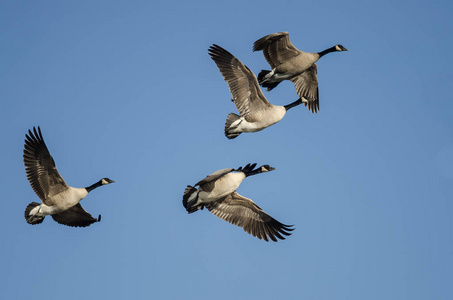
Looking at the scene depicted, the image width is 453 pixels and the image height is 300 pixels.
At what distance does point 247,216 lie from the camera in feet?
62.3

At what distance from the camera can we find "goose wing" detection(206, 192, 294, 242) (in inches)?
736

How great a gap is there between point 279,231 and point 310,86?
585 cm

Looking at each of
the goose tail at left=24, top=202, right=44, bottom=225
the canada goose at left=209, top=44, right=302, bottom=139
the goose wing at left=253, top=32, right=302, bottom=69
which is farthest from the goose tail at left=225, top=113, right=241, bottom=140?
the goose tail at left=24, top=202, right=44, bottom=225

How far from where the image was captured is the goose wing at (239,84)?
18.6m

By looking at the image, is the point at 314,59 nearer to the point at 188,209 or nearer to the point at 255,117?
the point at 255,117

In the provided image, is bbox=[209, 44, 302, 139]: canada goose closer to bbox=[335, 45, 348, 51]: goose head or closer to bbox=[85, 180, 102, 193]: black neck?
bbox=[335, 45, 348, 51]: goose head

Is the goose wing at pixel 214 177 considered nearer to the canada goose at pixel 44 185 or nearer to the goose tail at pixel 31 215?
the canada goose at pixel 44 185

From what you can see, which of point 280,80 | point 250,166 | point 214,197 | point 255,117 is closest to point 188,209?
point 214,197

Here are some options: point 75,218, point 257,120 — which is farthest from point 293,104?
point 75,218

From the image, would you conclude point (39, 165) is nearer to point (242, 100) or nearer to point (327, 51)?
point (242, 100)

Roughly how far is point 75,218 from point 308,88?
8.79 meters

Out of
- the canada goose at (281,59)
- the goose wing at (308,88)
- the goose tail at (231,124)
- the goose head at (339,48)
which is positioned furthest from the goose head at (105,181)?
the goose head at (339,48)

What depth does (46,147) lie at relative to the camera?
18.3m

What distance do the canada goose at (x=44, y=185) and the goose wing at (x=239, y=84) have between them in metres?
5.21
